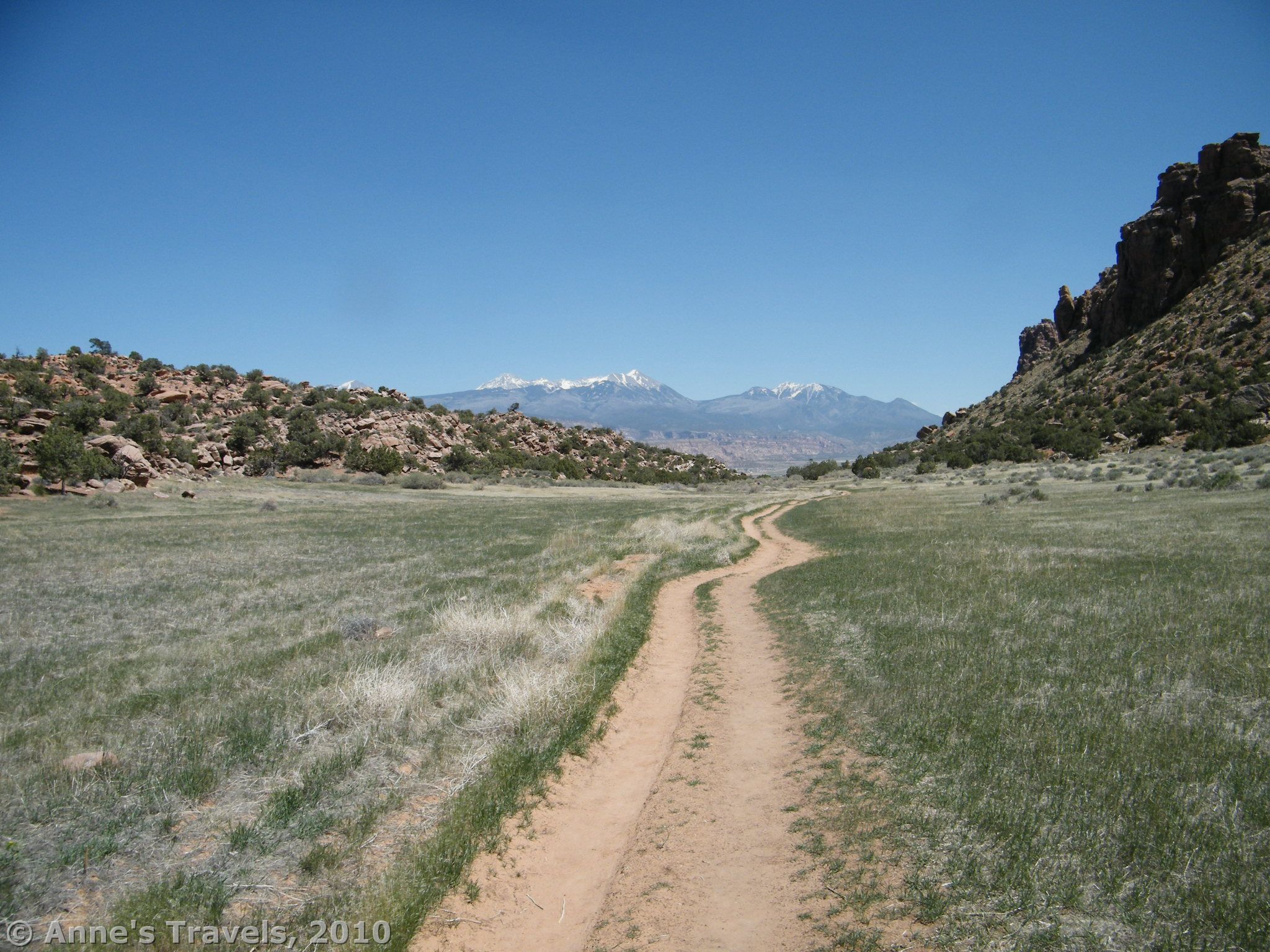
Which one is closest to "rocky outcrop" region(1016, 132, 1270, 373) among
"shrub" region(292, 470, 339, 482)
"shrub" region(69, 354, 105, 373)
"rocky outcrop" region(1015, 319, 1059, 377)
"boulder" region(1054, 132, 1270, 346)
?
"boulder" region(1054, 132, 1270, 346)

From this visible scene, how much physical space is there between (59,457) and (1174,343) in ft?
339

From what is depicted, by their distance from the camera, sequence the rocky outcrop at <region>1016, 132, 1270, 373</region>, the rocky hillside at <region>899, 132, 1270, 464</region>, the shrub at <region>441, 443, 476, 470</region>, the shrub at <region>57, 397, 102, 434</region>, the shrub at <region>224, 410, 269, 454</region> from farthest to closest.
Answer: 1. the shrub at <region>441, 443, 476, 470</region>
2. the rocky outcrop at <region>1016, 132, 1270, 373</region>
3. the shrub at <region>224, 410, 269, 454</region>
4. the rocky hillside at <region>899, 132, 1270, 464</region>
5. the shrub at <region>57, 397, 102, 434</region>

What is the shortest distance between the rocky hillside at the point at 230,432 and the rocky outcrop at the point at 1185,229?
61.9 m

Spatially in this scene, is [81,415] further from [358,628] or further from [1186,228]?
[1186,228]

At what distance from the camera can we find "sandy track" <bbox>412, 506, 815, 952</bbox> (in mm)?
5199

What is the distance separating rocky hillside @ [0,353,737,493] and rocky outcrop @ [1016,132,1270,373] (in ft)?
203

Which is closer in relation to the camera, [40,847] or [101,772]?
[40,847]

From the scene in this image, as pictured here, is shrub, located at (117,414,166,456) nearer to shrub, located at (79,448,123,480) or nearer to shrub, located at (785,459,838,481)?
shrub, located at (79,448,123,480)

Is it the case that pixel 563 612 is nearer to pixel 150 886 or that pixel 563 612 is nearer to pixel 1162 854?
pixel 150 886

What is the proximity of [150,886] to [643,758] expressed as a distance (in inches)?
205

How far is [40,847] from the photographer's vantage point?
5551 millimetres

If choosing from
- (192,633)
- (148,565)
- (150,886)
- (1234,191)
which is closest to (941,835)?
(150,886)

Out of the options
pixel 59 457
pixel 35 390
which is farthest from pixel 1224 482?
pixel 35 390

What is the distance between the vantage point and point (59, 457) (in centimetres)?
3884
